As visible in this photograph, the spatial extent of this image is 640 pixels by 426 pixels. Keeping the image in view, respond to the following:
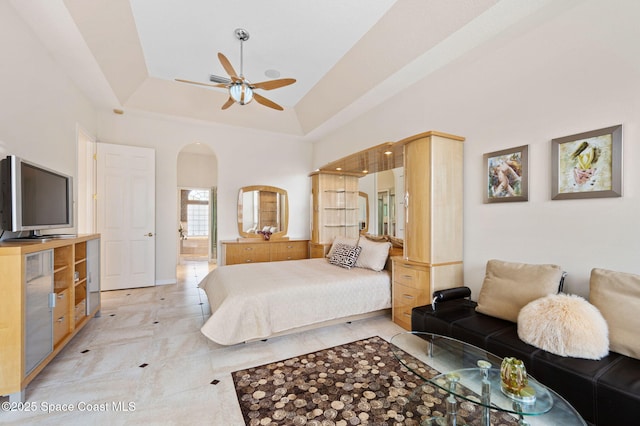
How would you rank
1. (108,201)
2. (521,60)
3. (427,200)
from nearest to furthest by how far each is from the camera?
(521,60) → (427,200) → (108,201)

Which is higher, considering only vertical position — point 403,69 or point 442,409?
point 403,69

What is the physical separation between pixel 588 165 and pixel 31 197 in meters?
4.56

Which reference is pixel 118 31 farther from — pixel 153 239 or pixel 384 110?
pixel 384 110

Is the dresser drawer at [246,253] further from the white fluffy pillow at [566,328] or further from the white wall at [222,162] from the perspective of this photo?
the white fluffy pillow at [566,328]

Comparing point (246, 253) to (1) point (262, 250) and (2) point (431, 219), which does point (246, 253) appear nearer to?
(1) point (262, 250)

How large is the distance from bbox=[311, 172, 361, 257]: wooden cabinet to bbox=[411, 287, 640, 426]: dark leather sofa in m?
2.95

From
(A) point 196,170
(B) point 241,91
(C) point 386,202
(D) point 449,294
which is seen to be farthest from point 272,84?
(A) point 196,170

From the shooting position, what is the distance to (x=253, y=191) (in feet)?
18.9

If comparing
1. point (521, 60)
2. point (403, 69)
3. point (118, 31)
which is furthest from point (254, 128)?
point (521, 60)

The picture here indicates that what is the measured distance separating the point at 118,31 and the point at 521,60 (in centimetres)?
423

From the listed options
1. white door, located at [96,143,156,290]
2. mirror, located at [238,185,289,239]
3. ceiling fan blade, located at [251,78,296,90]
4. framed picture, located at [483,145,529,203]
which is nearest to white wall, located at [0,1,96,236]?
white door, located at [96,143,156,290]

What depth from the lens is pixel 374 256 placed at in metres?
3.64

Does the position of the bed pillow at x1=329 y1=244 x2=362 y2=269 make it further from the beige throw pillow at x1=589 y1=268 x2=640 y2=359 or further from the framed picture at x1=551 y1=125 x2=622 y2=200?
the beige throw pillow at x1=589 y1=268 x2=640 y2=359

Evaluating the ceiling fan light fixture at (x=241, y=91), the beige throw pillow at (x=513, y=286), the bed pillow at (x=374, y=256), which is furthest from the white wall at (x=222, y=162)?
the beige throw pillow at (x=513, y=286)
